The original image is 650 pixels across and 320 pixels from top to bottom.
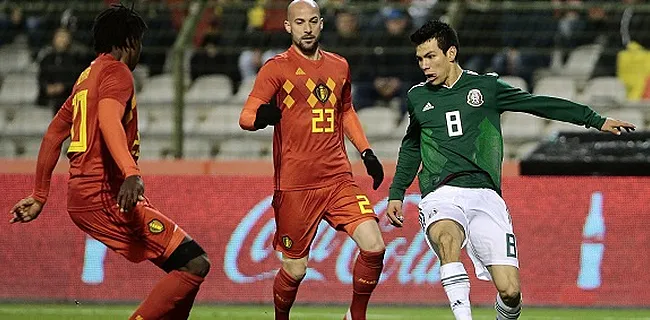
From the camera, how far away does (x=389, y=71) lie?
13961 mm

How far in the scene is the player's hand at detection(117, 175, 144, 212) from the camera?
7.20m

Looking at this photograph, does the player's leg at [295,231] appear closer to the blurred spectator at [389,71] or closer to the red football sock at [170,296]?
the red football sock at [170,296]

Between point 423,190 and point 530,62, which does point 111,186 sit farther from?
point 530,62

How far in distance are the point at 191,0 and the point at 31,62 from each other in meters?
1.96

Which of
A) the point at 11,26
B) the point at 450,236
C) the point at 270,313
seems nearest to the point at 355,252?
the point at 270,313

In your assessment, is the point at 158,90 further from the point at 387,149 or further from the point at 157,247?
the point at 157,247

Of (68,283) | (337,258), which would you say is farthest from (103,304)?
(337,258)

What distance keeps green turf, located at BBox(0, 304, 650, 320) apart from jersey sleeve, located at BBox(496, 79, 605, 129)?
2.88 m

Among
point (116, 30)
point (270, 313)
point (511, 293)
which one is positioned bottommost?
point (270, 313)

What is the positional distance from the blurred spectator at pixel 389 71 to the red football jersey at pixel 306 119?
5.16 metres

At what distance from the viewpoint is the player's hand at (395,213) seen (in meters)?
8.31

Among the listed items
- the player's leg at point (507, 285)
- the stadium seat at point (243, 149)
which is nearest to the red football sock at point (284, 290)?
the player's leg at point (507, 285)

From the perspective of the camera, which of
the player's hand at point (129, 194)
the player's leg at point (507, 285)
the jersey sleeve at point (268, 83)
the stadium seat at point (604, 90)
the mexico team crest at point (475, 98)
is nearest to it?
the player's hand at point (129, 194)

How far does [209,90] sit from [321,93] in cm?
582
